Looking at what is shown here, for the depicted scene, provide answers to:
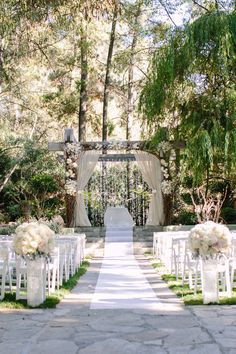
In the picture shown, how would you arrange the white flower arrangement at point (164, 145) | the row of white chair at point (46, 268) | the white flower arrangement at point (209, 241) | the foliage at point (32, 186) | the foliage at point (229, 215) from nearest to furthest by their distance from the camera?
the white flower arrangement at point (209, 241) < the row of white chair at point (46, 268) < the white flower arrangement at point (164, 145) < the foliage at point (229, 215) < the foliage at point (32, 186)

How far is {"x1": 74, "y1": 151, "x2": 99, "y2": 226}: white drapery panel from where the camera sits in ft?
51.1

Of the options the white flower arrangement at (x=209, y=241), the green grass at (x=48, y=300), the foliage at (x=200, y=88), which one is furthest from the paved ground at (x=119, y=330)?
the foliage at (x=200, y=88)

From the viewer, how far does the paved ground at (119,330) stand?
360 cm

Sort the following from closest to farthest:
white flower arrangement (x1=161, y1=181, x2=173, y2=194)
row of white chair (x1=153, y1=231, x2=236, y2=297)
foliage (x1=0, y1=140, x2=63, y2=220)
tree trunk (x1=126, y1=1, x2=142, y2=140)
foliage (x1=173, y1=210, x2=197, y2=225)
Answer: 1. row of white chair (x1=153, y1=231, x2=236, y2=297)
2. white flower arrangement (x1=161, y1=181, x2=173, y2=194)
3. foliage (x1=173, y1=210, x2=197, y2=225)
4. foliage (x1=0, y1=140, x2=63, y2=220)
5. tree trunk (x1=126, y1=1, x2=142, y2=140)

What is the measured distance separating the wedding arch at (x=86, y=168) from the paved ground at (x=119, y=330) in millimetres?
9814

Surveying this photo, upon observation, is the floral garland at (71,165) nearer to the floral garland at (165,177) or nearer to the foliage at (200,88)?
the floral garland at (165,177)

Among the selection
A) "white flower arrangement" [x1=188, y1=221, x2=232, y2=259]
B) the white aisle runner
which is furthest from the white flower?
"white flower arrangement" [x1=188, y1=221, x2=232, y2=259]

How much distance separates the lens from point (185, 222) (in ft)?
51.7

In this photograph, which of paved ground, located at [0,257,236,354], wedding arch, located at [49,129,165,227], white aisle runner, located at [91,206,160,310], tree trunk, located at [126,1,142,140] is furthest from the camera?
tree trunk, located at [126,1,142,140]

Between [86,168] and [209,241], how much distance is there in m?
10.7

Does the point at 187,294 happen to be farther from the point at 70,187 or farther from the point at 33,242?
the point at 70,187

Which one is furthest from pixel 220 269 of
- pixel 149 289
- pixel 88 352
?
pixel 88 352

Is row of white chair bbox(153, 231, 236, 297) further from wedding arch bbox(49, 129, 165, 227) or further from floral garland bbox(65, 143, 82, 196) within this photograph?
floral garland bbox(65, 143, 82, 196)

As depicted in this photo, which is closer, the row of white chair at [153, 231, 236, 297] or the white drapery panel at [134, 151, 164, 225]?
the row of white chair at [153, 231, 236, 297]
